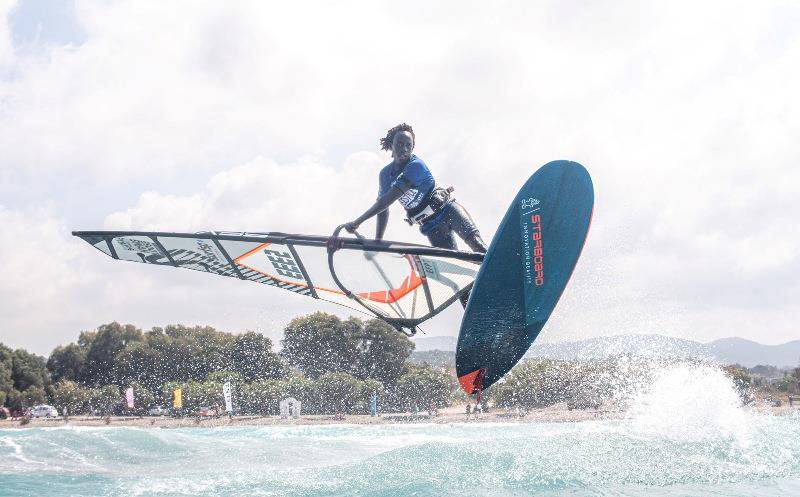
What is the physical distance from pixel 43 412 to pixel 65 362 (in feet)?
30.2

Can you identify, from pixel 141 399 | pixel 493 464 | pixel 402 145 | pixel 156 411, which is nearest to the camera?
pixel 402 145

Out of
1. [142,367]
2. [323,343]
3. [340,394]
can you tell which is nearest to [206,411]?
[340,394]

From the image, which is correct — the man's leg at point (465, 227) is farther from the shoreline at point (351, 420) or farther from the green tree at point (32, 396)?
the green tree at point (32, 396)

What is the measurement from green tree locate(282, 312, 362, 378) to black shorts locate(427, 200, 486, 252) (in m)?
52.8

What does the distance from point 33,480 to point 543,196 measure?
13.8 metres

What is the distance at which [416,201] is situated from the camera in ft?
22.1

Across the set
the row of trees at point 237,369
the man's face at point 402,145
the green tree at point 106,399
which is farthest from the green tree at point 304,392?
the man's face at point 402,145

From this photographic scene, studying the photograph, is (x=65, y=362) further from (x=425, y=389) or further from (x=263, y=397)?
(x=425, y=389)

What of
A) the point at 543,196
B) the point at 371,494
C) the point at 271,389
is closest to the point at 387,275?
the point at 543,196

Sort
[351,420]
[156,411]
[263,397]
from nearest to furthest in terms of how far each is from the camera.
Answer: [351,420]
[263,397]
[156,411]

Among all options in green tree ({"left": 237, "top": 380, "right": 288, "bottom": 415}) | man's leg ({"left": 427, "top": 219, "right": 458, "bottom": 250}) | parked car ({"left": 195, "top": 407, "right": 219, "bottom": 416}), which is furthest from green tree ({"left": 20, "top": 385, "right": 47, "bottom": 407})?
man's leg ({"left": 427, "top": 219, "right": 458, "bottom": 250})

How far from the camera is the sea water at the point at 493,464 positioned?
11078mm

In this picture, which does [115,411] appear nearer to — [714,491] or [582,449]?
[582,449]

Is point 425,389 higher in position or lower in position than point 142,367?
lower
